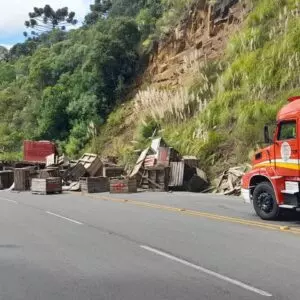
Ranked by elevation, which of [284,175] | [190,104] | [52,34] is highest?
[52,34]

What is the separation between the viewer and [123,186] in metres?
25.2

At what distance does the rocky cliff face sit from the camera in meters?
35.5

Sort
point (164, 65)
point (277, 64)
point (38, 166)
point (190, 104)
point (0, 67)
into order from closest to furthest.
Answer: point (277, 64) < point (190, 104) < point (38, 166) < point (164, 65) < point (0, 67)

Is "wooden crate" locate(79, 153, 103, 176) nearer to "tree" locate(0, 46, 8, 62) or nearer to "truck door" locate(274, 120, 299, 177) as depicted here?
"truck door" locate(274, 120, 299, 177)

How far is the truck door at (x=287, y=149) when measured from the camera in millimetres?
13273

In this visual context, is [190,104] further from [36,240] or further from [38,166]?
[36,240]

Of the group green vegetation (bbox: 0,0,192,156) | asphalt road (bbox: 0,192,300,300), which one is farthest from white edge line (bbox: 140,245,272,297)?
green vegetation (bbox: 0,0,192,156)

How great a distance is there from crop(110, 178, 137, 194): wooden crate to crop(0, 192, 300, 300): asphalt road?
321 inches

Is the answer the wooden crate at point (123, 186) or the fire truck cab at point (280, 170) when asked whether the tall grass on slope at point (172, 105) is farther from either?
the fire truck cab at point (280, 170)

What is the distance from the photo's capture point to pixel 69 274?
8.58 metres

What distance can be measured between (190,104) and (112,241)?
68.1ft

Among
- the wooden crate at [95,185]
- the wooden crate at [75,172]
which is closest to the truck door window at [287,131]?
the wooden crate at [95,185]

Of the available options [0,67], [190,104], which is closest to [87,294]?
[190,104]

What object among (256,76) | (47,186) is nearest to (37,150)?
(47,186)
